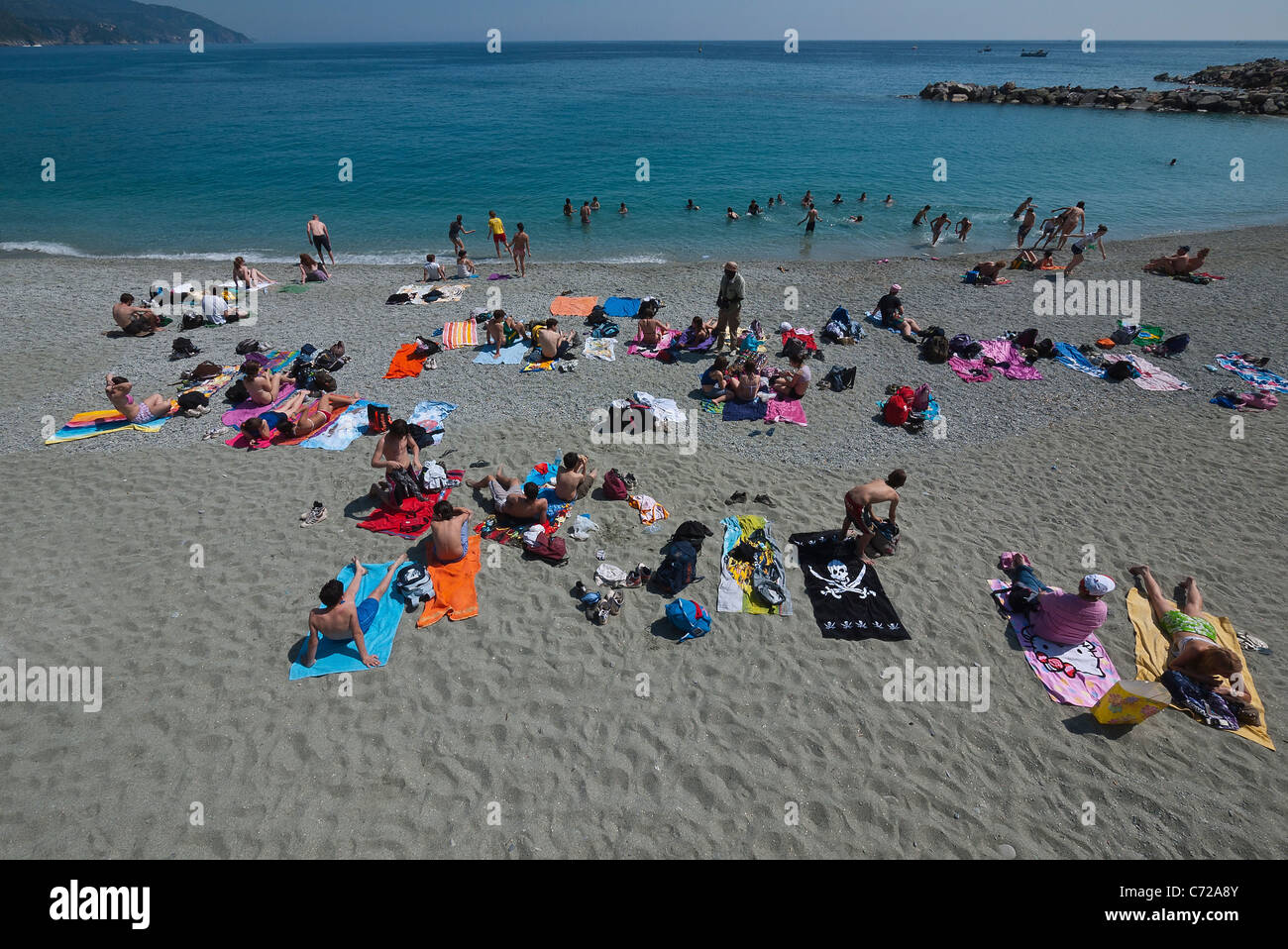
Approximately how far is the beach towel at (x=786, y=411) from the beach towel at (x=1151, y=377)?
7.78 m

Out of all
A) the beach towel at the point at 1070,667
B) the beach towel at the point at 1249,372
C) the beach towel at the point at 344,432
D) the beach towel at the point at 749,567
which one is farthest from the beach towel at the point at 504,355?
the beach towel at the point at 1249,372

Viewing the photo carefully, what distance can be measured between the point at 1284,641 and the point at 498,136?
48.4 meters

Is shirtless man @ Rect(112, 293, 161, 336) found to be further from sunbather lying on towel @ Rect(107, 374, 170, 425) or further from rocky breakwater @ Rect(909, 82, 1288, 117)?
rocky breakwater @ Rect(909, 82, 1288, 117)

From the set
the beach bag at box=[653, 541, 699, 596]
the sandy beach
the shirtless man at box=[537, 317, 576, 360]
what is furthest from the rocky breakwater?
the beach bag at box=[653, 541, 699, 596]

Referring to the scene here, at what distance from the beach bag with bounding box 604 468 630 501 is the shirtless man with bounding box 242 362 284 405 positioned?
7308 millimetres

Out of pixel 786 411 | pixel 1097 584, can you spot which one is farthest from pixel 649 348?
pixel 1097 584

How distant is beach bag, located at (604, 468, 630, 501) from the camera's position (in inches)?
344

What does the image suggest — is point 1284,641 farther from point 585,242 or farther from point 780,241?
point 585,242

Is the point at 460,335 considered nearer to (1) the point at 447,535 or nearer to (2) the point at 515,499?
(2) the point at 515,499

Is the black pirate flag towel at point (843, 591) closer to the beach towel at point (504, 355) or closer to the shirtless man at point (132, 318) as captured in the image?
the beach towel at point (504, 355)

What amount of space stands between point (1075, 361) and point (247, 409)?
18168 millimetres

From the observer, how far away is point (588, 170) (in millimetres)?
32812
